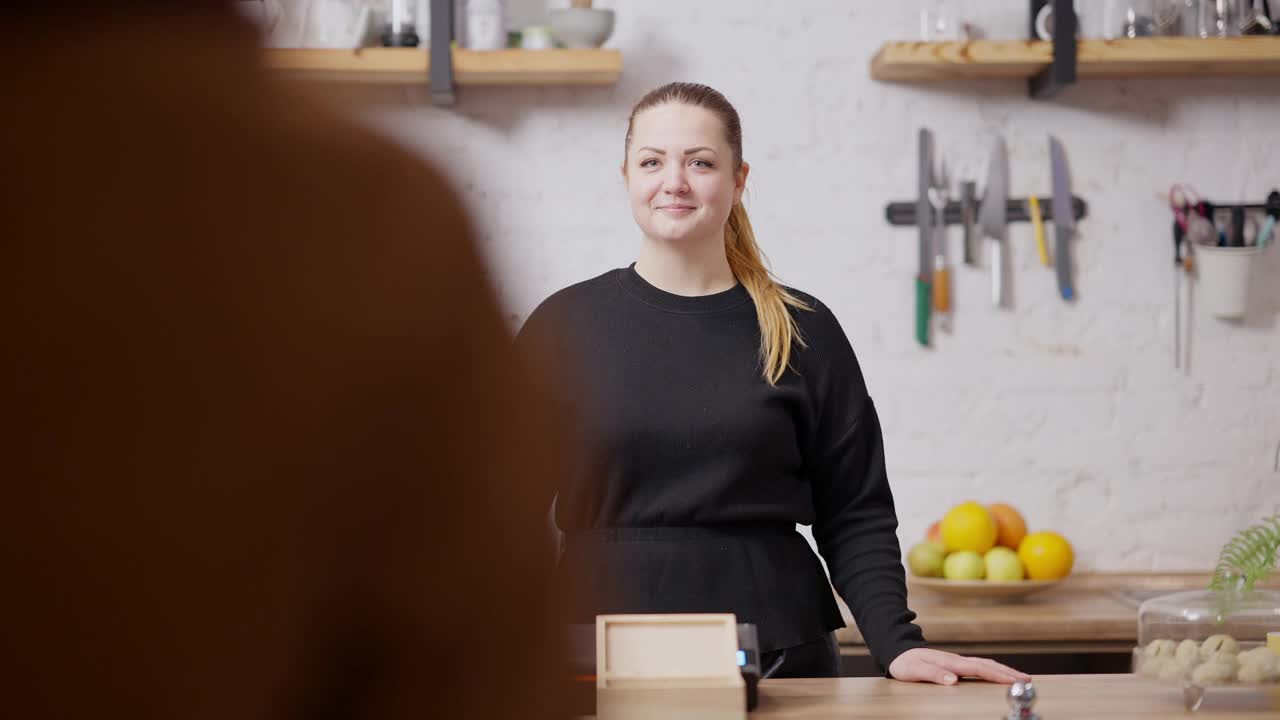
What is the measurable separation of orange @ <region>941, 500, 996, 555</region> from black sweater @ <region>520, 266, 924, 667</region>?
95 cm

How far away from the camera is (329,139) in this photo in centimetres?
29

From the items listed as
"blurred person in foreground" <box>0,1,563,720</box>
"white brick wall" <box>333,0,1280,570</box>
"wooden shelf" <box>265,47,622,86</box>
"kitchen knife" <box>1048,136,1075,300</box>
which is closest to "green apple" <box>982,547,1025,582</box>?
"white brick wall" <box>333,0,1280,570</box>

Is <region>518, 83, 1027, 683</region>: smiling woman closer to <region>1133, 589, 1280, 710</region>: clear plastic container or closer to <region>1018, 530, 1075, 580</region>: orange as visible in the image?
<region>1133, 589, 1280, 710</region>: clear plastic container

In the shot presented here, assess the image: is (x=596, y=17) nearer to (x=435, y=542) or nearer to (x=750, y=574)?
(x=750, y=574)

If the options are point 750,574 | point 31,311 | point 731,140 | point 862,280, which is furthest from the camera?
point 862,280

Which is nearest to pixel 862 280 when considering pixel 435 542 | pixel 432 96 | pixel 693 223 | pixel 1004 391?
pixel 1004 391

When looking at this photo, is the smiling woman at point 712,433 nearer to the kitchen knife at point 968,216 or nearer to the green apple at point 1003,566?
the green apple at point 1003,566

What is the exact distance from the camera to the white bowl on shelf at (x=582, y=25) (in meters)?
2.79

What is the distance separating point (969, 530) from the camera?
268 cm

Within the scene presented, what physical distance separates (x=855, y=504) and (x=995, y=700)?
1.45 ft

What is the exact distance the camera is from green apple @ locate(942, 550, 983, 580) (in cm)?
262

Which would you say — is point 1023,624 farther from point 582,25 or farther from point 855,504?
point 582,25

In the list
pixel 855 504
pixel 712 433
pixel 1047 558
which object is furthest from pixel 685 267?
pixel 1047 558

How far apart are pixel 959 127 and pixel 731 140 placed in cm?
128
